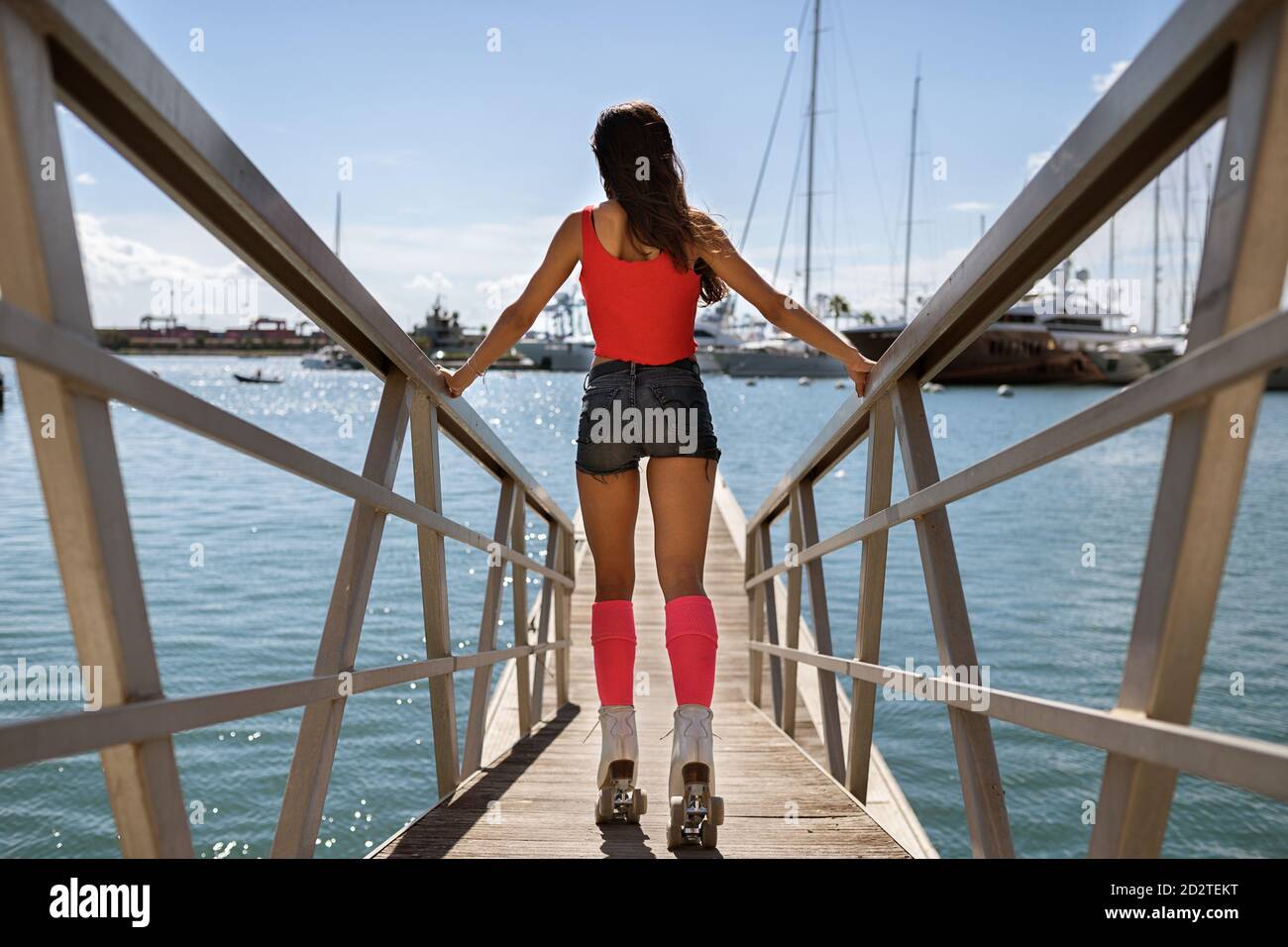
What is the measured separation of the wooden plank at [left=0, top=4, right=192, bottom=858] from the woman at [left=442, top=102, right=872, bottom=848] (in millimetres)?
1352

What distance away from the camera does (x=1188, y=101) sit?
115 cm

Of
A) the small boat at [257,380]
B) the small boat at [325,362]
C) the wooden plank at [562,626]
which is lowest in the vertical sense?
the wooden plank at [562,626]

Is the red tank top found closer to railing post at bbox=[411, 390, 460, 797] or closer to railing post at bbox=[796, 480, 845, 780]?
railing post at bbox=[411, 390, 460, 797]

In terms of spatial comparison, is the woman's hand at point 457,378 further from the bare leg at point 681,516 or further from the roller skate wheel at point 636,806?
the roller skate wheel at point 636,806

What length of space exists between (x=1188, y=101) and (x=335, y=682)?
154 cm

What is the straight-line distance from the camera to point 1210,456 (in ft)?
3.44

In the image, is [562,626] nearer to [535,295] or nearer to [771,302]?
[535,295]

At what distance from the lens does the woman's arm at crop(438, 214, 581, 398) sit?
251cm

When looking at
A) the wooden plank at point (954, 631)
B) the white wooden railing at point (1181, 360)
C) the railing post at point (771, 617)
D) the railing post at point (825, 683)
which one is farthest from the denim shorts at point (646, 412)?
the railing post at point (771, 617)

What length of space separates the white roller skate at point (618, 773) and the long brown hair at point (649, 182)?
112cm

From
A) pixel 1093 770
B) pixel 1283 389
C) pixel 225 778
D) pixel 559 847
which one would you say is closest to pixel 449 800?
pixel 559 847

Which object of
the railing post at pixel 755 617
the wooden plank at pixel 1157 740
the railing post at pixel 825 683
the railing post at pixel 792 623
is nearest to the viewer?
the wooden plank at pixel 1157 740

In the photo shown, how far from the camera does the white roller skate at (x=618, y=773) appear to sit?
2.62 meters

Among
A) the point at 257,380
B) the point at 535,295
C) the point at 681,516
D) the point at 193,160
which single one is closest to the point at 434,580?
the point at 681,516
